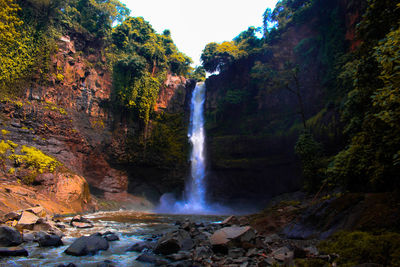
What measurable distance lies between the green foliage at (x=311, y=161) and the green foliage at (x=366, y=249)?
11827mm

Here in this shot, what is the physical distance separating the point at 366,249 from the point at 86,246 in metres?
6.18

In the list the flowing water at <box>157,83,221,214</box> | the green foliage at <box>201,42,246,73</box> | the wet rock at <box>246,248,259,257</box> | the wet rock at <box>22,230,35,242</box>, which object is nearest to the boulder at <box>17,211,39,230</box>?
the wet rock at <box>22,230,35,242</box>

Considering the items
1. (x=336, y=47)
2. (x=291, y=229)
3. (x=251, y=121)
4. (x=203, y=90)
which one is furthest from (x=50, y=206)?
(x=336, y=47)

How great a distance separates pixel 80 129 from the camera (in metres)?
21.5

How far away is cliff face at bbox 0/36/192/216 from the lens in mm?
17281

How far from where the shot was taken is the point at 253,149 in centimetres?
2502

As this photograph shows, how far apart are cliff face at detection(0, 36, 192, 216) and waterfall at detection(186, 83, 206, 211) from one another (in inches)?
70.5

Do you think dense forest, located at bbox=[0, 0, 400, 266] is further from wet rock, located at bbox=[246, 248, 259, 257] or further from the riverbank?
wet rock, located at bbox=[246, 248, 259, 257]

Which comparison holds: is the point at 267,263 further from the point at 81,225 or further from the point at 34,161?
the point at 34,161

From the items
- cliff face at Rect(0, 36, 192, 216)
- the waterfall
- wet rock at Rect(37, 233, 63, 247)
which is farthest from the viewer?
the waterfall

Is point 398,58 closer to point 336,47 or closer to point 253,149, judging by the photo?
point 336,47

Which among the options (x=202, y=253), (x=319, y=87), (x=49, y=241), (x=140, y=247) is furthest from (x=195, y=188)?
(x=202, y=253)

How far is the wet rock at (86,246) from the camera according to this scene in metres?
5.85

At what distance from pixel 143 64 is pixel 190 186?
48.6 feet
